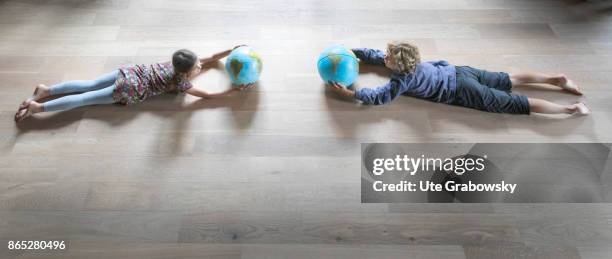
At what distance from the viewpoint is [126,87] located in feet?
6.67

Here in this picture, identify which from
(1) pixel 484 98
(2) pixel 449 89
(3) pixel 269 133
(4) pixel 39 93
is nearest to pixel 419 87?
(2) pixel 449 89

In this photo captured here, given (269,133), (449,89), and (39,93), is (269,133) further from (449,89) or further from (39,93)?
(39,93)

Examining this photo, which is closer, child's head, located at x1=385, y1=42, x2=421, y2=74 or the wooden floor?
the wooden floor

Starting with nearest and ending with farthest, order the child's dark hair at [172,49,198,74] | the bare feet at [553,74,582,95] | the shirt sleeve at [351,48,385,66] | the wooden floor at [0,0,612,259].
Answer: the wooden floor at [0,0,612,259], the child's dark hair at [172,49,198,74], the bare feet at [553,74,582,95], the shirt sleeve at [351,48,385,66]

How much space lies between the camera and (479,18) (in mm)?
2623

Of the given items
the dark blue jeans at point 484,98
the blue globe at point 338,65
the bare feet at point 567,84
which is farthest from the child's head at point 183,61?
the bare feet at point 567,84

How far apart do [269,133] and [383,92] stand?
561 millimetres

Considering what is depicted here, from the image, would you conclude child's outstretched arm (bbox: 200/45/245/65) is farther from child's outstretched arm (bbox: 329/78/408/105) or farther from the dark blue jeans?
the dark blue jeans

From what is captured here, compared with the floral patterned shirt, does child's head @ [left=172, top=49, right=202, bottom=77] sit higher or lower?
higher

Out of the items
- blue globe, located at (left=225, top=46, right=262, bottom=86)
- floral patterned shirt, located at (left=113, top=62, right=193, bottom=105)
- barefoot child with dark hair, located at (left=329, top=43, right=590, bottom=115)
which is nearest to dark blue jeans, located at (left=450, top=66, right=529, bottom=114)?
barefoot child with dark hair, located at (left=329, top=43, right=590, bottom=115)

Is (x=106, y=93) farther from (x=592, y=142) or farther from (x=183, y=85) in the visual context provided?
(x=592, y=142)

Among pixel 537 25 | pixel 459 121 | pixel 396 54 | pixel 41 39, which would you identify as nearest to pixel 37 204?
pixel 41 39

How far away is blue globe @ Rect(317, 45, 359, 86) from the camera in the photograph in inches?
78.7

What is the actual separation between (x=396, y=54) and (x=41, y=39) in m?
1.96
